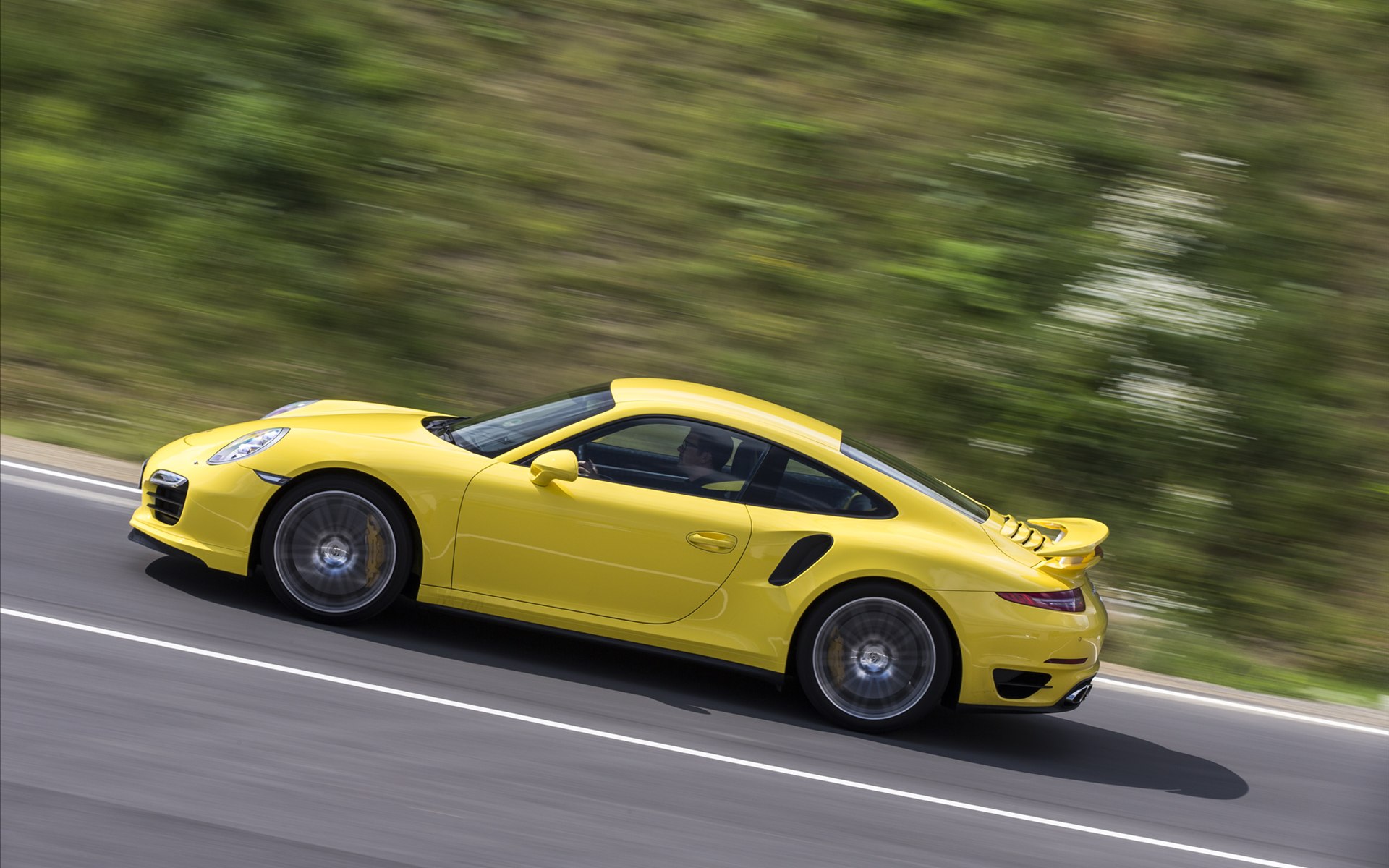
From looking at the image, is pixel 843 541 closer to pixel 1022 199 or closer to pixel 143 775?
pixel 143 775

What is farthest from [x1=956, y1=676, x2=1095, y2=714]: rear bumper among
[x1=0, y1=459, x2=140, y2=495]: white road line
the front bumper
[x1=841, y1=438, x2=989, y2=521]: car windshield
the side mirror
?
[x1=0, y1=459, x2=140, y2=495]: white road line

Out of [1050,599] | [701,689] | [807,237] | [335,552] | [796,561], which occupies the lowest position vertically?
[701,689]

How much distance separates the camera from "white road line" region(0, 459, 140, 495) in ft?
26.1

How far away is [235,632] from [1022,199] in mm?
8010

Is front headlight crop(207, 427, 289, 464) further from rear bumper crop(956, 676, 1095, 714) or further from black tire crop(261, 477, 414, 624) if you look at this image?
rear bumper crop(956, 676, 1095, 714)

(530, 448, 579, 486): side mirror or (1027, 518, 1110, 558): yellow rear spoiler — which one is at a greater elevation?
(1027, 518, 1110, 558): yellow rear spoiler

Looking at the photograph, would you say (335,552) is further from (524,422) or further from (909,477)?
(909,477)

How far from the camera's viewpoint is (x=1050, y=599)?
6121mm

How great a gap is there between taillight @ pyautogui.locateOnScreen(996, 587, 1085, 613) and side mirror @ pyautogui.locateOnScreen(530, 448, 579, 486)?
2058 mm

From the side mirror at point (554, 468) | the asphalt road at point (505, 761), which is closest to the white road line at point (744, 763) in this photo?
the asphalt road at point (505, 761)

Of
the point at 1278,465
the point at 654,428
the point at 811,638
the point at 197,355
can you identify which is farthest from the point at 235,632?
the point at 1278,465

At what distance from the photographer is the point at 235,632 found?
6.02 metres

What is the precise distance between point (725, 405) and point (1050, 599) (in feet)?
5.92

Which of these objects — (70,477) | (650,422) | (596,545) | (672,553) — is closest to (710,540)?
(672,553)
